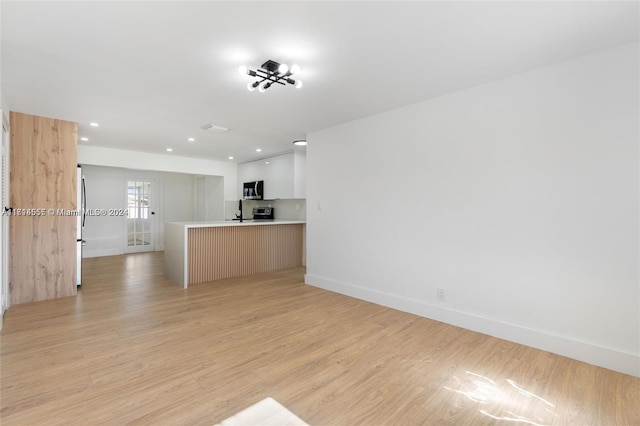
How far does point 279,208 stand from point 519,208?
5.23 m

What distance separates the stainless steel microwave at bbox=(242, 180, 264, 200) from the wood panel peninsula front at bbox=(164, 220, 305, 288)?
121 centimetres

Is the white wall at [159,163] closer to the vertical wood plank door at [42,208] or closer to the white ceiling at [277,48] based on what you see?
the vertical wood plank door at [42,208]

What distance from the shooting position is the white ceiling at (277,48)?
1836 millimetres

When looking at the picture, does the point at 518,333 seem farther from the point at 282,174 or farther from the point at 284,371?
the point at 282,174

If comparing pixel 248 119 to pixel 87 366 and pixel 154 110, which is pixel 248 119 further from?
pixel 87 366

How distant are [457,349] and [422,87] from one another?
95.4 inches

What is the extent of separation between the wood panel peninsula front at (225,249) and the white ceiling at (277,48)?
1.99 meters

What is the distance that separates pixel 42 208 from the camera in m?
3.85

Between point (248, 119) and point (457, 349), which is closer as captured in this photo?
point (457, 349)

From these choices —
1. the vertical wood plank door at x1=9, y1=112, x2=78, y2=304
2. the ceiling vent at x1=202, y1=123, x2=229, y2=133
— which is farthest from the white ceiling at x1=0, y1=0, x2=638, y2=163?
the ceiling vent at x1=202, y1=123, x2=229, y2=133

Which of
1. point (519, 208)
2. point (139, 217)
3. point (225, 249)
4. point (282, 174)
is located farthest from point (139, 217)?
point (519, 208)

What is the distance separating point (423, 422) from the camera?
1697mm

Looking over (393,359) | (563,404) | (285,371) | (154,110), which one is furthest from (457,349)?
(154,110)

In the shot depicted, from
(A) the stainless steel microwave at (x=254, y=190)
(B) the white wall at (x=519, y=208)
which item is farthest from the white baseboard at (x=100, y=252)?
(B) the white wall at (x=519, y=208)
